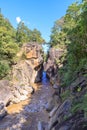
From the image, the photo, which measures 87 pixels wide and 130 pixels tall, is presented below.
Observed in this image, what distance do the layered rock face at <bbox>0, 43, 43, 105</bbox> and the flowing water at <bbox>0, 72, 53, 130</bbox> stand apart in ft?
2.88

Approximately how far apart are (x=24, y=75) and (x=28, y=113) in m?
8.55

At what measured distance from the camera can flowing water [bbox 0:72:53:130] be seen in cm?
1391

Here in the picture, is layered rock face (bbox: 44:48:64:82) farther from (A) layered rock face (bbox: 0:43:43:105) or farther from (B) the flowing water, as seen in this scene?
(B) the flowing water

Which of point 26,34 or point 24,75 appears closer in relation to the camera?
point 24,75

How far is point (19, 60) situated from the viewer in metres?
25.4

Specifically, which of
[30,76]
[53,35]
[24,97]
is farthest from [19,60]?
[53,35]

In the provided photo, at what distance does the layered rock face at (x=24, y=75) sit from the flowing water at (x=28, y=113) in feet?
2.88

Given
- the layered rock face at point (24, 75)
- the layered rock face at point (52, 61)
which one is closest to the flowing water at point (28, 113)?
the layered rock face at point (24, 75)

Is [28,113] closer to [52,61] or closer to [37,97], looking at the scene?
[37,97]

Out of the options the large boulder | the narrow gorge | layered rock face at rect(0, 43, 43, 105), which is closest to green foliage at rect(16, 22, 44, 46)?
the narrow gorge

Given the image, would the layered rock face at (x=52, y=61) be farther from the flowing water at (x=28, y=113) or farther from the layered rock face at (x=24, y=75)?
the flowing water at (x=28, y=113)

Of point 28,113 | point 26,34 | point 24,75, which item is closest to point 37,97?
point 24,75

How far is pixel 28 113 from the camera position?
1648 cm

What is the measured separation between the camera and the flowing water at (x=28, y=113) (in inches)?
547
